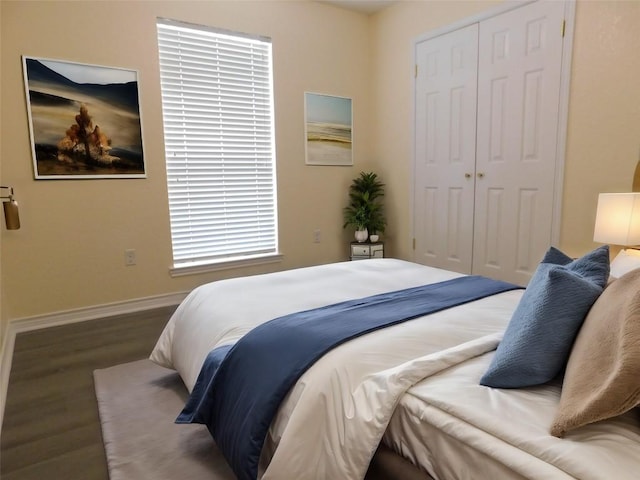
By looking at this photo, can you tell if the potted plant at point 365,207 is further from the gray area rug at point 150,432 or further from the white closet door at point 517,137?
the gray area rug at point 150,432

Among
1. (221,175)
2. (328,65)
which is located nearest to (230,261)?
(221,175)

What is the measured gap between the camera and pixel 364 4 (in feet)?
13.6

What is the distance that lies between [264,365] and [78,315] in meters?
2.53

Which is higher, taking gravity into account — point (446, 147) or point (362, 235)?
point (446, 147)

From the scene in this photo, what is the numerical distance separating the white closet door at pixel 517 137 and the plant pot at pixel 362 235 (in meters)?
1.13

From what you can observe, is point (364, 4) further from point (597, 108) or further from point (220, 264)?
point (220, 264)

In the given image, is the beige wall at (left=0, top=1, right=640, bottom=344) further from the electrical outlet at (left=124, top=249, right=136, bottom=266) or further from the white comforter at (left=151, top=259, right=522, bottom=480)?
the white comforter at (left=151, top=259, right=522, bottom=480)

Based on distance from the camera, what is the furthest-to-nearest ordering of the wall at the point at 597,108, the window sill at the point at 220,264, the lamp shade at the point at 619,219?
1. the window sill at the point at 220,264
2. the wall at the point at 597,108
3. the lamp shade at the point at 619,219

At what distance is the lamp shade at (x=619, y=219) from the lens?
2.22 meters

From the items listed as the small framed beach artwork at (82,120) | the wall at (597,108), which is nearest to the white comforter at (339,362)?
the wall at (597,108)

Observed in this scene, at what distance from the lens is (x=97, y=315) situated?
3285mm

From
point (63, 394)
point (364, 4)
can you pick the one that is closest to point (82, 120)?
point (63, 394)

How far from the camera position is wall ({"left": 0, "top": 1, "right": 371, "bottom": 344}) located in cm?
291

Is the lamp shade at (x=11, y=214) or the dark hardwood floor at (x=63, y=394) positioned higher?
the lamp shade at (x=11, y=214)
